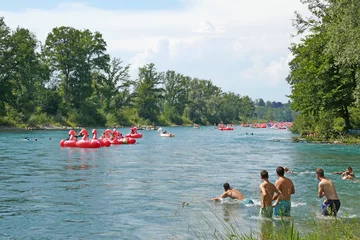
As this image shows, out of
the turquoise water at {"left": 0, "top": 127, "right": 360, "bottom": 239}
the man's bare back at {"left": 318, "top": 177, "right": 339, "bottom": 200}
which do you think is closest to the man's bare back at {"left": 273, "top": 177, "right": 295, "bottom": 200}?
the man's bare back at {"left": 318, "top": 177, "right": 339, "bottom": 200}

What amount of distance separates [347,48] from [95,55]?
72.2 m

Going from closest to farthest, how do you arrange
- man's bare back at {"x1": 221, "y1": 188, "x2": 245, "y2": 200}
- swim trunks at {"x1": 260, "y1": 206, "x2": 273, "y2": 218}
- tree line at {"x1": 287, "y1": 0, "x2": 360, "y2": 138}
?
swim trunks at {"x1": 260, "y1": 206, "x2": 273, "y2": 218} < man's bare back at {"x1": 221, "y1": 188, "x2": 245, "y2": 200} < tree line at {"x1": 287, "y1": 0, "x2": 360, "y2": 138}

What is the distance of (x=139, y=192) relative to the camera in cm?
1916

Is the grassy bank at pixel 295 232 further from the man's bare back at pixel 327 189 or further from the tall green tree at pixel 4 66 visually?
the tall green tree at pixel 4 66

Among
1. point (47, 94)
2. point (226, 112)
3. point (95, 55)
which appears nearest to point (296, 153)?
point (47, 94)

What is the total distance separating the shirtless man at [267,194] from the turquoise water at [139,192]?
1.63 ft

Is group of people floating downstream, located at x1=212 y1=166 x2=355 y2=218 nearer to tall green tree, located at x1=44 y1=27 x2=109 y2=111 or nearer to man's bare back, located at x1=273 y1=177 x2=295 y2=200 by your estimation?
man's bare back, located at x1=273 y1=177 x2=295 y2=200

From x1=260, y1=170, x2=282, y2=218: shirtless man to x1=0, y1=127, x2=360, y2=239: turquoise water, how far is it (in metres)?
0.50

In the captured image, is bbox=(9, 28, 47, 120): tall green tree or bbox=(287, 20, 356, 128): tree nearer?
bbox=(287, 20, 356, 128): tree

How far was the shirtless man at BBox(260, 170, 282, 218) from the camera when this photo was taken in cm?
1297

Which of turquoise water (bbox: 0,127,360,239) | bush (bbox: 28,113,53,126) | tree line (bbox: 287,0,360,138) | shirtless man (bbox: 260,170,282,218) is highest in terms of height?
tree line (bbox: 287,0,360,138)

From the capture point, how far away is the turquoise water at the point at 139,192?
534 inches

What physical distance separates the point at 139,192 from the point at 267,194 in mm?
7265

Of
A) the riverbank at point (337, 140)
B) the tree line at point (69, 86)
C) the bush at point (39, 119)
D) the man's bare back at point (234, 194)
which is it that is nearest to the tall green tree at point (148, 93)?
the tree line at point (69, 86)
